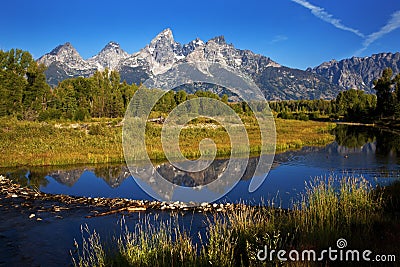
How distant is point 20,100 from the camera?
53.0 metres

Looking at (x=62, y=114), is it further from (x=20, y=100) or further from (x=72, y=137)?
(x=72, y=137)

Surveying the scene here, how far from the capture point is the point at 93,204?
15250mm

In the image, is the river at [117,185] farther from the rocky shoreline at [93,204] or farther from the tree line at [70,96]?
the tree line at [70,96]

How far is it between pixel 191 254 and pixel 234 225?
6.44ft

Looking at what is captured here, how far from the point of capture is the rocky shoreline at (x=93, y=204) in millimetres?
14042
